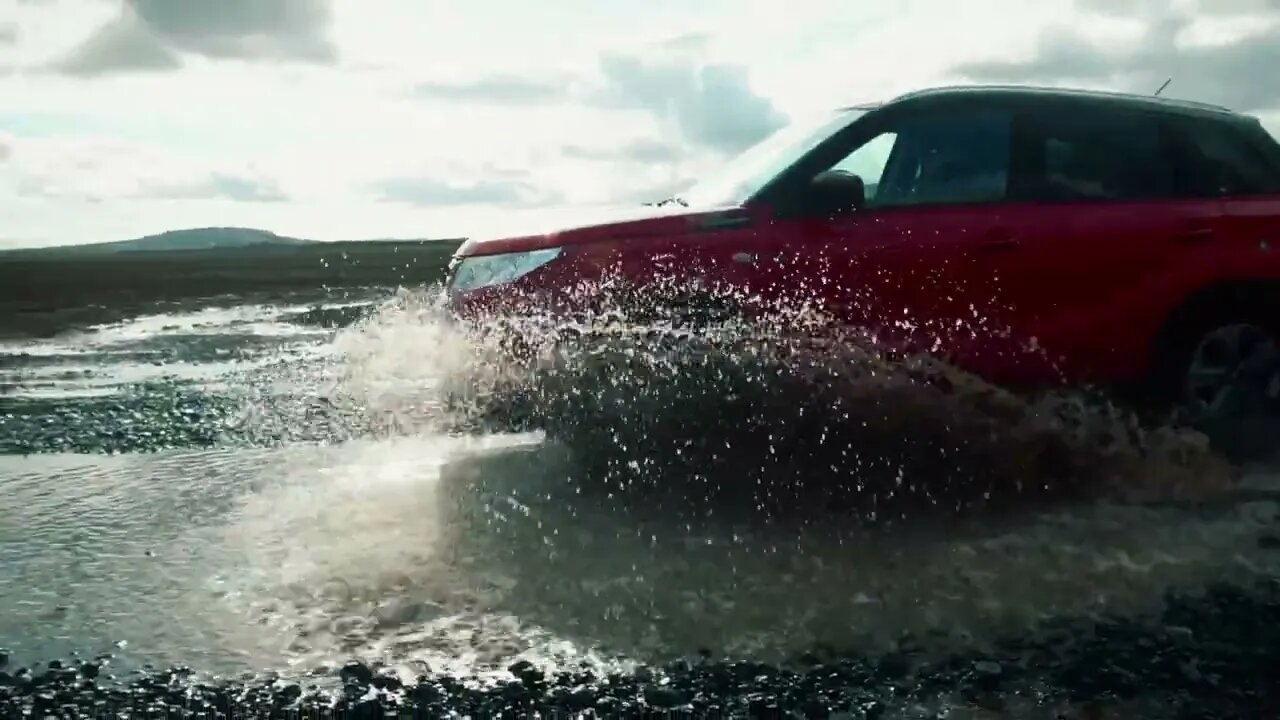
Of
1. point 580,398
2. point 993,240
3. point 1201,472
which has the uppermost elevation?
point 993,240

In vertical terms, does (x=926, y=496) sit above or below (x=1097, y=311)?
below

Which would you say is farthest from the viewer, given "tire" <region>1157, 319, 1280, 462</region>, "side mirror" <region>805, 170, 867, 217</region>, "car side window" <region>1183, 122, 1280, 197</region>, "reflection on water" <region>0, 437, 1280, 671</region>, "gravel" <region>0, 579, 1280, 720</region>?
"car side window" <region>1183, 122, 1280, 197</region>

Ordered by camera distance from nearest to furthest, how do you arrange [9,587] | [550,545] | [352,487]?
[9,587], [550,545], [352,487]

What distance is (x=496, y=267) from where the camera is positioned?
526cm

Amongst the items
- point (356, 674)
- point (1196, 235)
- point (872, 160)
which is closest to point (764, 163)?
point (872, 160)

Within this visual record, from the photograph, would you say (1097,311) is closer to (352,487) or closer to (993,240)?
(993,240)

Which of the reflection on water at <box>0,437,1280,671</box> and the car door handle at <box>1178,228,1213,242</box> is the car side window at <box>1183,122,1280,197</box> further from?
the reflection on water at <box>0,437,1280,671</box>

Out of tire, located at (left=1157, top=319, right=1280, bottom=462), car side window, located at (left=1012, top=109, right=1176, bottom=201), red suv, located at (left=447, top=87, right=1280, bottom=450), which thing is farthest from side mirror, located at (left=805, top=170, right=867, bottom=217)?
tire, located at (left=1157, top=319, right=1280, bottom=462)

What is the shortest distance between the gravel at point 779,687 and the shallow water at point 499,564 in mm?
112

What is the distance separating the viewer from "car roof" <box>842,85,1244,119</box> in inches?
221

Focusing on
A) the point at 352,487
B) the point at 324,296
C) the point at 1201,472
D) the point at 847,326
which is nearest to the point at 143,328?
the point at 324,296

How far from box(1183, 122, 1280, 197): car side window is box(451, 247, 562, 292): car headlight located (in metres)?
3.27

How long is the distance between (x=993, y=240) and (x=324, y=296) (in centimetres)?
2182

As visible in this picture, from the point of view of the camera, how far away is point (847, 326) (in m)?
5.07
